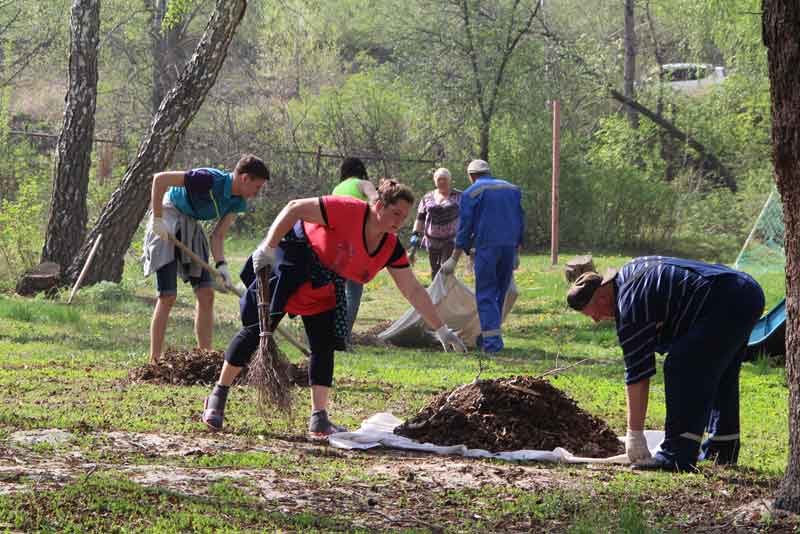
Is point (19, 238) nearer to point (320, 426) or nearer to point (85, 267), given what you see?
point (85, 267)

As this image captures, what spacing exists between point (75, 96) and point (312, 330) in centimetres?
919

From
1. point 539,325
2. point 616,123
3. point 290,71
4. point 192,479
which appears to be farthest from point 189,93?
point 290,71

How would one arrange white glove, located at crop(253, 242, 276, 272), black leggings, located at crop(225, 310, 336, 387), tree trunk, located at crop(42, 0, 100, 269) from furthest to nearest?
tree trunk, located at crop(42, 0, 100, 269) → black leggings, located at crop(225, 310, 336, 387) → white glove, located at crop(253, 242, 276, 272)

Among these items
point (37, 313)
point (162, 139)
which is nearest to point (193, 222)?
point (37, 313)

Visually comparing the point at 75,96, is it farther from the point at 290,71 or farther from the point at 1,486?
the point at 290,71

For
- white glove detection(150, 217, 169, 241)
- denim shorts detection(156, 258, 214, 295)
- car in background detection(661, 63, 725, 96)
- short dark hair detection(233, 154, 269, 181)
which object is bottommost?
denim shorts detection(156, 258, 214, 295)

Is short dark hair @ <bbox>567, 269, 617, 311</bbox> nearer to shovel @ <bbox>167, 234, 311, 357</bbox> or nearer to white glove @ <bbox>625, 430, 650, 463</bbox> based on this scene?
white glove @ <bbox>625, 430, 650, 463</bbox>

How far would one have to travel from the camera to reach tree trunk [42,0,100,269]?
14383 millimetres

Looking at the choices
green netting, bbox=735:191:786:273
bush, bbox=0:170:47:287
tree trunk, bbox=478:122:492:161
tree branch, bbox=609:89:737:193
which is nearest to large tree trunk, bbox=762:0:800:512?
bush, bbox=0:170:47:287

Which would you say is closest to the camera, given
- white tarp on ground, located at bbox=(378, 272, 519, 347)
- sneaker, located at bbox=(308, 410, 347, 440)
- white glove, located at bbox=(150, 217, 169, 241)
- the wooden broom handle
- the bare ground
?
the bare ground

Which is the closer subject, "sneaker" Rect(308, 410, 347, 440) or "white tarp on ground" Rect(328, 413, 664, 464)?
"white tarp on ground" Rect(328, 413, 664, 464)

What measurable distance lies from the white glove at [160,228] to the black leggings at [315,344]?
1.71 meters

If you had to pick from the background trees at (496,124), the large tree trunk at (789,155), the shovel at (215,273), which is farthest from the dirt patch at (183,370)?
the background trees at (496,124)

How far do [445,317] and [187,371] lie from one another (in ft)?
13.1
